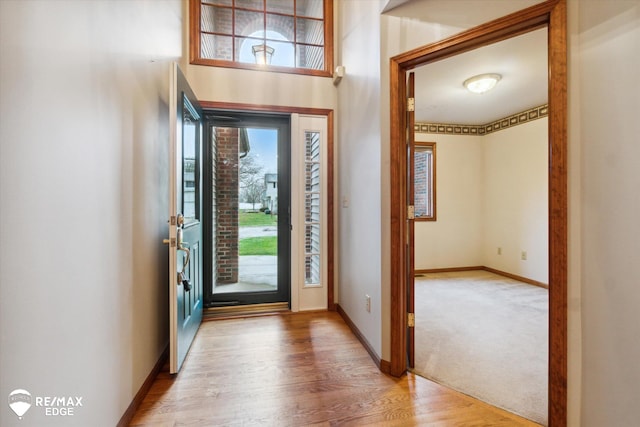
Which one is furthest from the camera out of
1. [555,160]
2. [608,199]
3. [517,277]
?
[517,277]

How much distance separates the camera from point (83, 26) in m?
1.17

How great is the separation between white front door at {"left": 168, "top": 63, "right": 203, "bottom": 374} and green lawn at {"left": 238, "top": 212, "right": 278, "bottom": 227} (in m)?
0.56

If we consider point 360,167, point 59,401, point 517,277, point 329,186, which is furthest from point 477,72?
point 59,401

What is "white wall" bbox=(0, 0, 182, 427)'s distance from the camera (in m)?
0.85

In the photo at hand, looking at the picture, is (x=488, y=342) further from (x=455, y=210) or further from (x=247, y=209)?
(x=455, y=210)

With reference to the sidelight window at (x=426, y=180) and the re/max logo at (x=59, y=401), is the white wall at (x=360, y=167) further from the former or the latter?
the sidelight window at (x=426, y=180)

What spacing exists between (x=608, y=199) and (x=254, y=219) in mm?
2747

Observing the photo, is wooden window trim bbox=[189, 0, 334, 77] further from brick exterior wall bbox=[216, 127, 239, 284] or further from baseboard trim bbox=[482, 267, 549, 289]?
baseboard trim bbox=[482, 267, 549, 289]

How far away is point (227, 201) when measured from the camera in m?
3.03

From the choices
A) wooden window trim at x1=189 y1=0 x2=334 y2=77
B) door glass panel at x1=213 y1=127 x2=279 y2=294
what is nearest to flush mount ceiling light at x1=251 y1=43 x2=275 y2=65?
wooden window trim at x1=189 y1=0 x2=334 y2=77

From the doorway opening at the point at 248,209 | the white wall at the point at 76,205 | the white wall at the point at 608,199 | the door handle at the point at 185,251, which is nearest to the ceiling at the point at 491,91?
the white wall at the point at 608,199

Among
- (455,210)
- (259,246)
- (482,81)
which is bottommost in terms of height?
(259,246)

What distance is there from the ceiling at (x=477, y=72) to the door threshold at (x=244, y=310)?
2.85 metres

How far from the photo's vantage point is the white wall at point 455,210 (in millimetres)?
4781
